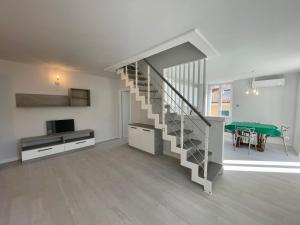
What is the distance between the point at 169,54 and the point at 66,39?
2.28 metres

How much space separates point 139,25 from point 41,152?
3.86 meters

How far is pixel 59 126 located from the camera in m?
4.02

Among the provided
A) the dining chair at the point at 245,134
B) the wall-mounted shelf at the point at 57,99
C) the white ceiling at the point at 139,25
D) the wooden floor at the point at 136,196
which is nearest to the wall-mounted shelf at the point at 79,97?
the wall-mounted shelf at the point at 57,99

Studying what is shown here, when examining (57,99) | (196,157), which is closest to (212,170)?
(196,157)

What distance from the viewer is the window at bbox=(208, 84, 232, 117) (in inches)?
249

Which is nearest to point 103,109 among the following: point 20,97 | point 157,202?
point 20,97

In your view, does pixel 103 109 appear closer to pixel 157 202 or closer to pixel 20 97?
pixel 20 97

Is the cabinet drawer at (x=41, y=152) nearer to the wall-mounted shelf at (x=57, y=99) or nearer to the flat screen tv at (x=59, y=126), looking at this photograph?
the flat screen tv at (x=59, y=126)

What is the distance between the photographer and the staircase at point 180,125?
232 centimetres

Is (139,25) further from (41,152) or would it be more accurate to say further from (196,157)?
(41,152)

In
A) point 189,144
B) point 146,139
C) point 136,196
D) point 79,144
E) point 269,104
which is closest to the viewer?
point 136,196

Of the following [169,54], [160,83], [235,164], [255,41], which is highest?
[169,54]

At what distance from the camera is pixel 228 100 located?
6.33 metres

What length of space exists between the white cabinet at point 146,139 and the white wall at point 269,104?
4180 millimetres
